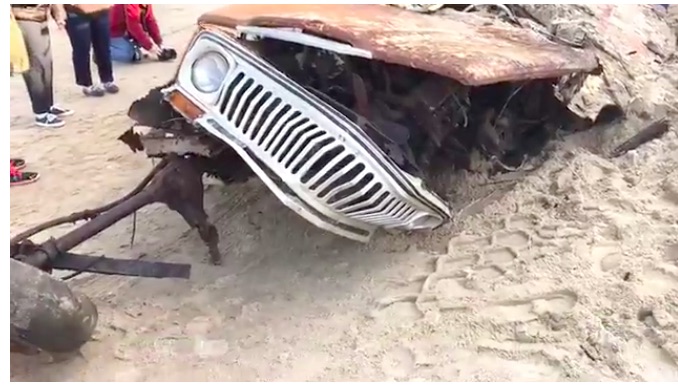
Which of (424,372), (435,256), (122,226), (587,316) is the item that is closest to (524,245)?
(435,256)

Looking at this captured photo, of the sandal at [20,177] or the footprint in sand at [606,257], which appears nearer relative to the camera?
the footprint in sand at [606,257]

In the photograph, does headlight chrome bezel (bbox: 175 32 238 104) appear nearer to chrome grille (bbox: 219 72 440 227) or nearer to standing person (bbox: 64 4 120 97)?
chrome grille (bbox: 219 72 440 227)

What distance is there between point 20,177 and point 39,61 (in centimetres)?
113

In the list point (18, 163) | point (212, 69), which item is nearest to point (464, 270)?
point (212, 69)

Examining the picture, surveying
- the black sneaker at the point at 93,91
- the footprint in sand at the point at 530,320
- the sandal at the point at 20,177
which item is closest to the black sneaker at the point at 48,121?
the black sneaker at the point at 93,91

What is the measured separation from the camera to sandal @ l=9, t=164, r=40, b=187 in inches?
171

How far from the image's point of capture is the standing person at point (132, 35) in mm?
6770

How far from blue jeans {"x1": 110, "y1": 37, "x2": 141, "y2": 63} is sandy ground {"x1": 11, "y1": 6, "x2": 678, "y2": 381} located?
2.97 metres

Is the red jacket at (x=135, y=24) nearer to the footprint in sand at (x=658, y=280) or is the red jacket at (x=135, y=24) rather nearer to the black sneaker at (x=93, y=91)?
the black sneaker at (x=93, y=91)

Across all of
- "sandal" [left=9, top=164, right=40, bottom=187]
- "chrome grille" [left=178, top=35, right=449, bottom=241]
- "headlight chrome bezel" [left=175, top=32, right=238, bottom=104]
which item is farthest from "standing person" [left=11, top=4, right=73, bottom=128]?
"chrome grille" [left=178, top=35, right=449, bottom=241]

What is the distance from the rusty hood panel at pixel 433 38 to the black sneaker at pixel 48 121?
7.02 feet

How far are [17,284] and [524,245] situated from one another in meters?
1.77

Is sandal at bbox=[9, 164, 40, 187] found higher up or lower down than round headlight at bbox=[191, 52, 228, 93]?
lower down
